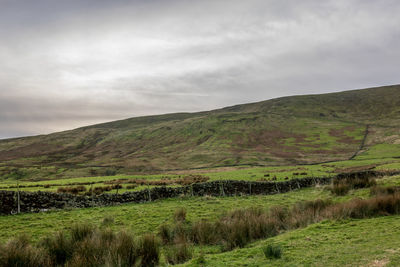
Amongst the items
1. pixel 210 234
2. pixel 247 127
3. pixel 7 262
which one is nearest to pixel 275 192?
pixel 210 234

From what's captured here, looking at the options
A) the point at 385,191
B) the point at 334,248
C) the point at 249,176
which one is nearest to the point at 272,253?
the point at 334,248

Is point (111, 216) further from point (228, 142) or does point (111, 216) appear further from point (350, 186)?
point (228, 142)

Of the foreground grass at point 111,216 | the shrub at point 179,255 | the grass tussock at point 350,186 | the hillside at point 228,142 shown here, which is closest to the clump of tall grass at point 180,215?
the foreground grass at point 111,216

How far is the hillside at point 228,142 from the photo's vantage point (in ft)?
271

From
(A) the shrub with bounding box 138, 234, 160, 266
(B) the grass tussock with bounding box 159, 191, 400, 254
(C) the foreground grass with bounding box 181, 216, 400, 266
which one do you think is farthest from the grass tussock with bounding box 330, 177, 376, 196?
(A) the shrub with bounding box 138, 234, 160, 266

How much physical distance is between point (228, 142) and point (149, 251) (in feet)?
369

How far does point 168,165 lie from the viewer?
88625 millimetres

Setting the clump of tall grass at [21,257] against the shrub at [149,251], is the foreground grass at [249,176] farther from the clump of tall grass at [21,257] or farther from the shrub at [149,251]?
the shrub at [149,251]

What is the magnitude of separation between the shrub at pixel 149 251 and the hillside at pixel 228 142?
65.4 meters

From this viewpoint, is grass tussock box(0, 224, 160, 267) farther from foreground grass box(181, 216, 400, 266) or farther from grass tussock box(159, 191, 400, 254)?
grass tussock box(159, 191, 400, 254)

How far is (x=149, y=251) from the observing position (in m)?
7.52

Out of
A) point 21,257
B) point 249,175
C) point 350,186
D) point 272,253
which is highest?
point 21,257

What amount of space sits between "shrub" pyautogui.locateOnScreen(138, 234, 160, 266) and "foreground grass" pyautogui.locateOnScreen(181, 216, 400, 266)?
1.25m

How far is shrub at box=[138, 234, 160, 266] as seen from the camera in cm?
733
